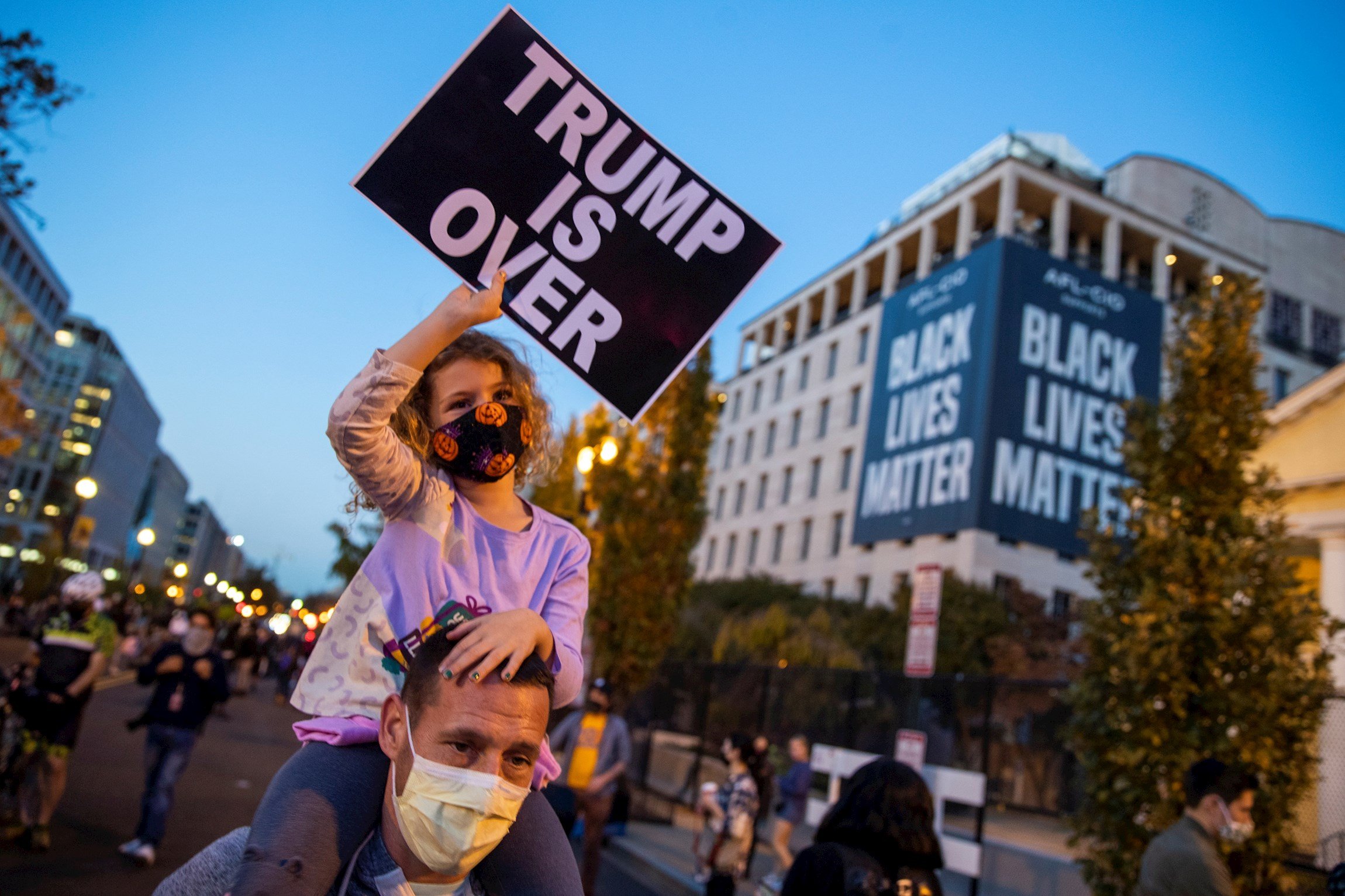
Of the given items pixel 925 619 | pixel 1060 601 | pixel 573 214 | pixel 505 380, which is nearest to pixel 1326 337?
pixel 1060 601

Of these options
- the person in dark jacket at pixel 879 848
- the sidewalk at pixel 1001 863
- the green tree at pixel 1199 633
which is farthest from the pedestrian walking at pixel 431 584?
the sidewalk at pixel 1001 863

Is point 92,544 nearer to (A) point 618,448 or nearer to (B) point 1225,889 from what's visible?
(A) point 618,448

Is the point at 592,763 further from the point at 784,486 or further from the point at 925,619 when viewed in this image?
the point at 784,486

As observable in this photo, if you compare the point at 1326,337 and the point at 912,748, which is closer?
the point at 912,748

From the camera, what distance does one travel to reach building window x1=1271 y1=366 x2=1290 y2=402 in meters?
53.3

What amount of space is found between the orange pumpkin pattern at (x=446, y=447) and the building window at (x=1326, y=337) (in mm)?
66200

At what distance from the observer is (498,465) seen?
2441mm

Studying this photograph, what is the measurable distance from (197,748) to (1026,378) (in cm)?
3876

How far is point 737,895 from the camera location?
41.1 ft

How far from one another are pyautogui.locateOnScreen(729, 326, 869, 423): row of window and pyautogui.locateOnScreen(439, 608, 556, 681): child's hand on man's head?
54.8 metres

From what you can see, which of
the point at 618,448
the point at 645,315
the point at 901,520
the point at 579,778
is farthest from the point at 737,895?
the point at 901,520

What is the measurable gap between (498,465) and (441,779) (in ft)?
2.55

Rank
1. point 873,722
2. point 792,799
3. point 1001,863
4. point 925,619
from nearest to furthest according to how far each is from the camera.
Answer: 1. point 925,619
2. point 1001,863
3. point 792,799
4. point 873,722

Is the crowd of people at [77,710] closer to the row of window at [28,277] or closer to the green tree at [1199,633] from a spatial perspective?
the green tree at [1199,633]
